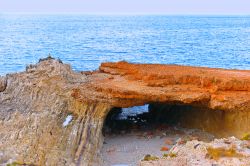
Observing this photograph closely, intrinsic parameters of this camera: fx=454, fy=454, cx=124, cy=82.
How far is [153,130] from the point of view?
26.0 meters

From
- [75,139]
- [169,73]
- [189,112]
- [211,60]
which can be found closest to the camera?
[75,139]

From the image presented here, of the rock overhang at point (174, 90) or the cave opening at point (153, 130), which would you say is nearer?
the rock overhang at point (174, 90)

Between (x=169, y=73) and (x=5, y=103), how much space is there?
833cm

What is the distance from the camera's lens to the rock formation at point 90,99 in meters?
19.1

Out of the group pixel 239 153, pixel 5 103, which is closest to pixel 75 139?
pixel 5 103

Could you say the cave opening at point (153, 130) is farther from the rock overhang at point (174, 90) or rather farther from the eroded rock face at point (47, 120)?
the rock overhang at point (174, 90)

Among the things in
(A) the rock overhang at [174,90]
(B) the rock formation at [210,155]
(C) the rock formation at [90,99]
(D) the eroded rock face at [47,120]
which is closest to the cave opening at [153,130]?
(C) the rock formation at [90,99]

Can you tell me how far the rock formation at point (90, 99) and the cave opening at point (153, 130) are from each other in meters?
0.39

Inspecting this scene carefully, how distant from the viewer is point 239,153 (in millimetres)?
14586

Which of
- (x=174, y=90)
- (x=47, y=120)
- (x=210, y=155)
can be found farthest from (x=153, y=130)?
(x=210, y=155)

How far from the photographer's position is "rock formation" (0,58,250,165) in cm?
1912

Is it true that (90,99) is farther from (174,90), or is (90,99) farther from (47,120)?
(174,90)

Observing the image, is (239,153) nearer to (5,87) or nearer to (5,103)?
(5,103)

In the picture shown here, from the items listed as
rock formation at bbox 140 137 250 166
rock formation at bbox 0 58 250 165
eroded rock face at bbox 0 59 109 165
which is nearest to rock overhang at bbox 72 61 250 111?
rock formation at bbox 0 58 250 165
